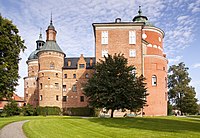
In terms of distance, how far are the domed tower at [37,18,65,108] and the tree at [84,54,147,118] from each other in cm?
2252

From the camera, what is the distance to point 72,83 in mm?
53875

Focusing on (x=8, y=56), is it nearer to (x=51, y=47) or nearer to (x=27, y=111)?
A: (x=27, y=111)

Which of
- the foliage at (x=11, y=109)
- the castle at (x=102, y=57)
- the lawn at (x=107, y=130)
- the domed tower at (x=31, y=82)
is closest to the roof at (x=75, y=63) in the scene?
the castle at (x=102, y=57)

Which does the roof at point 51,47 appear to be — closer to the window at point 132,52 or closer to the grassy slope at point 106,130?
the window at point 132,52

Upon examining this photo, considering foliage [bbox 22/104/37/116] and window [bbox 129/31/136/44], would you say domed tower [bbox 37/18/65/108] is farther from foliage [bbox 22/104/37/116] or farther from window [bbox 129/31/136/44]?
window [bbox 129/31/136/44]

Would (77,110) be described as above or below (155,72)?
below

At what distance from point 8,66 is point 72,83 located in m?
28.0

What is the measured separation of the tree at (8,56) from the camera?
84.9ft

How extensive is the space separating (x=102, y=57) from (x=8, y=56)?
67.2ft

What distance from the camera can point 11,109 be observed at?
147 feet

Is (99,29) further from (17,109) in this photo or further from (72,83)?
(17,109)

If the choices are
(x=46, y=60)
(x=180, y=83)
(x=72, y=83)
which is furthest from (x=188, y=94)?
(x=46, y=60)

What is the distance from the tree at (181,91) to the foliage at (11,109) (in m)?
37.4

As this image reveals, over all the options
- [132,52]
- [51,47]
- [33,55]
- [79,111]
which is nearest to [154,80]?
[132,52]
